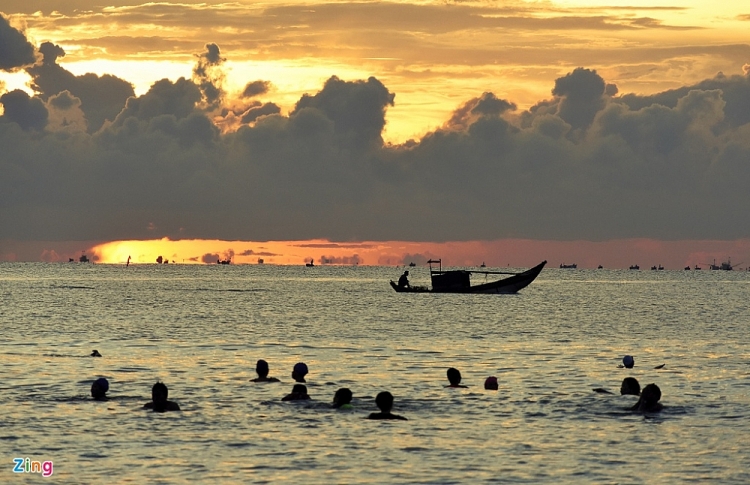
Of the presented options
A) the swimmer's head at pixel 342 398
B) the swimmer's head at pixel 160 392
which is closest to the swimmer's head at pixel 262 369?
the swimmer's head at pixel 342 398

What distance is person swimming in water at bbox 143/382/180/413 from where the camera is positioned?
38.9 m

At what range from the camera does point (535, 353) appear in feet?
222

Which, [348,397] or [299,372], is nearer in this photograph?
[348,397]

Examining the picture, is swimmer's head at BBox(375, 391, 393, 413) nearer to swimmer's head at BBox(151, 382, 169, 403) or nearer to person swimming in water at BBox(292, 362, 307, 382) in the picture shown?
swimmer's head at BBox(151, 382, 169, 403)

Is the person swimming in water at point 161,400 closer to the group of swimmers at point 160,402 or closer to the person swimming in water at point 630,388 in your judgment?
the group of swimmers at point 160,402

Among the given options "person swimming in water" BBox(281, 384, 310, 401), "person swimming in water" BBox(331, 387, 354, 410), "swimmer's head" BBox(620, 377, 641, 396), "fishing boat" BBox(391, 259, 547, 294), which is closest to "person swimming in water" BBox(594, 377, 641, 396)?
"swimmer's head" BBox(620, 377, 641, 396)

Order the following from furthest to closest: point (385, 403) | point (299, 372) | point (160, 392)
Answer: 1. point (299, 372)
2. point (160, 392)
3. point (385, 403)

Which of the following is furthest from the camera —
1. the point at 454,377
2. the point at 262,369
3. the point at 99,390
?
the point at 262,369

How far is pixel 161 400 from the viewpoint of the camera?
128 feet

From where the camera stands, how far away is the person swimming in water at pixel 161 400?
3891 centimetres

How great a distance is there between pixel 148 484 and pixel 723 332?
242ft

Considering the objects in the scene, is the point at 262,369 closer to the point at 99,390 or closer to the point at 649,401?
the point at 99,390

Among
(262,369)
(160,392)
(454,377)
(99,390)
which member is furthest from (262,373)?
(160,392)

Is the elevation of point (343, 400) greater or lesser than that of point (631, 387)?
greater
